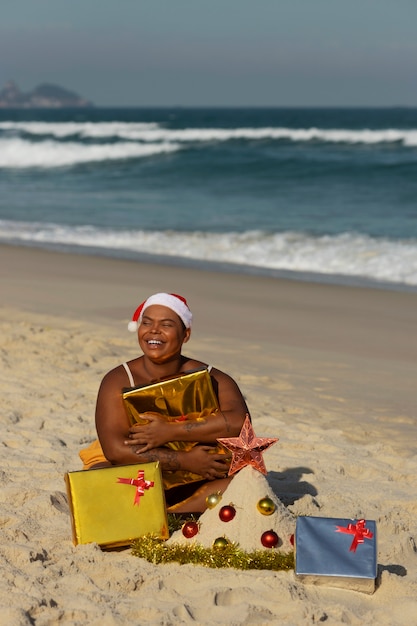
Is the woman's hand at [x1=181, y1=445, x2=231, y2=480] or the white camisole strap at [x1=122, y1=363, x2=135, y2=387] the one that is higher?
the white camisole strap at [x1=122, y1=363, x2=135, y2=387]

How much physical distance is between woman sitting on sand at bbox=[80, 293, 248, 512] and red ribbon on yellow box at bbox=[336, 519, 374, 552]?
0.66 m

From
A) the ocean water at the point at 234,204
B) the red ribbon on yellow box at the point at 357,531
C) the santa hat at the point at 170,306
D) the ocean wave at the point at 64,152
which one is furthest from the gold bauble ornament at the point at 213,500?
the ocean wave at the point at 64,152

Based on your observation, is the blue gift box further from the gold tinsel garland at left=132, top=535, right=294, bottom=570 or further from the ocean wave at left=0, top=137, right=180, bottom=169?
the ocean wave at left=0, top=137, right=180, bottom=169

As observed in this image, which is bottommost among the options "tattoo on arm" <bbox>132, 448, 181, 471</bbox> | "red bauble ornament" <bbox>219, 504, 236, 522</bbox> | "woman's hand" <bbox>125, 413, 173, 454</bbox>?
"red bauble ornament" <bbox>219, 504, 236, 522</bbox>

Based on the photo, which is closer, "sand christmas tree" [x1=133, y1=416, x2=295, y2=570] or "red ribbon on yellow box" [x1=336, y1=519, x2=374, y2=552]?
"red ribbon on yellow box" [x1=336, y1=519, x2=374, y2=552]

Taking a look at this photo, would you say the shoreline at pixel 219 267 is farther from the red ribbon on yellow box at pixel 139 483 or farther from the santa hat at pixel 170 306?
the red ribbon on yellow box at pixel 139 483

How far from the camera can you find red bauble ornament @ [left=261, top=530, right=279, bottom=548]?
3.61m

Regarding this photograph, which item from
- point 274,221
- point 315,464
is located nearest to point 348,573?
point 315,464

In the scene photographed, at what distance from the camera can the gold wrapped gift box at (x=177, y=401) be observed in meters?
3.85

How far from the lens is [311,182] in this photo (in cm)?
2253

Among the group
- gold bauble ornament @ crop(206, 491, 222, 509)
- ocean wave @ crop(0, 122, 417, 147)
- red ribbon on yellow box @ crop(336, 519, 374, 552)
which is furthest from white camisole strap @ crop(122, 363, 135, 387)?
ocean wave @ crop(0, 122, 417, 147)

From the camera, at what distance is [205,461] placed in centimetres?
392

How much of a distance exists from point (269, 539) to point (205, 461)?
46 cm

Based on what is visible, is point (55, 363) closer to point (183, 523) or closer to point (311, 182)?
point (183, 523)
